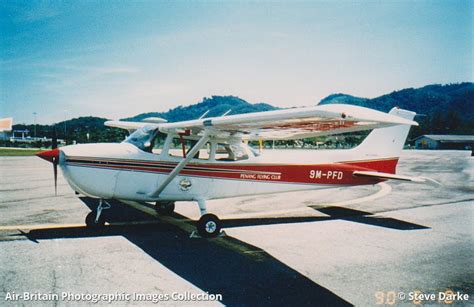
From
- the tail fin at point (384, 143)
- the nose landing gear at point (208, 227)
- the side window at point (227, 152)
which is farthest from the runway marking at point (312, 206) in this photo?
the tail fin at point (384, 143)

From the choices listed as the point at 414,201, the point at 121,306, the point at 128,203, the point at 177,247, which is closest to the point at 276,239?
the point at 177,247

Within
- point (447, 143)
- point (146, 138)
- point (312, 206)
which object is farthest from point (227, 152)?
point (447, 143)

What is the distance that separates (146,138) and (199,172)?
1.43 meters

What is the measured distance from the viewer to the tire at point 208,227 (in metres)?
7.07

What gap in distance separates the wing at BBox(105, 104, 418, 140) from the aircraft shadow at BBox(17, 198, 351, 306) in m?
2.29

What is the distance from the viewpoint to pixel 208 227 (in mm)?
7102

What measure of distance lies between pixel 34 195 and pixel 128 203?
3850mm

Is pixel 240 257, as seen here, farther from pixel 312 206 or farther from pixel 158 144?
pixel 312 206

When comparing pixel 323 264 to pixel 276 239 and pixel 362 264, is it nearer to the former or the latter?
pixel 362 264

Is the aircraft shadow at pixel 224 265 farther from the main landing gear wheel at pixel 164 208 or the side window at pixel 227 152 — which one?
the side window at pixel 227 152

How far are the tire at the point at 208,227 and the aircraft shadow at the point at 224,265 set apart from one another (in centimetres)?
20

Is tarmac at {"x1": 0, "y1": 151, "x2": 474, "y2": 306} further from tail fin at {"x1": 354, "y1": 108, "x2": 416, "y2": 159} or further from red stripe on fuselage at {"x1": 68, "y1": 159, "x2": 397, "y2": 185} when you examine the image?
tail fin at {"x1": 354, "y1": 108, "x2": 416, "y2": 159}

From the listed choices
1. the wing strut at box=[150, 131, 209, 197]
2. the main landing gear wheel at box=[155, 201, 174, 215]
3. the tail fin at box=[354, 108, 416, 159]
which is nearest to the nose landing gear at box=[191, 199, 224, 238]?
the wing strut at box=[150, 131, 209, 197]

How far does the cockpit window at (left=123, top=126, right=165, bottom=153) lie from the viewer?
297 inches
